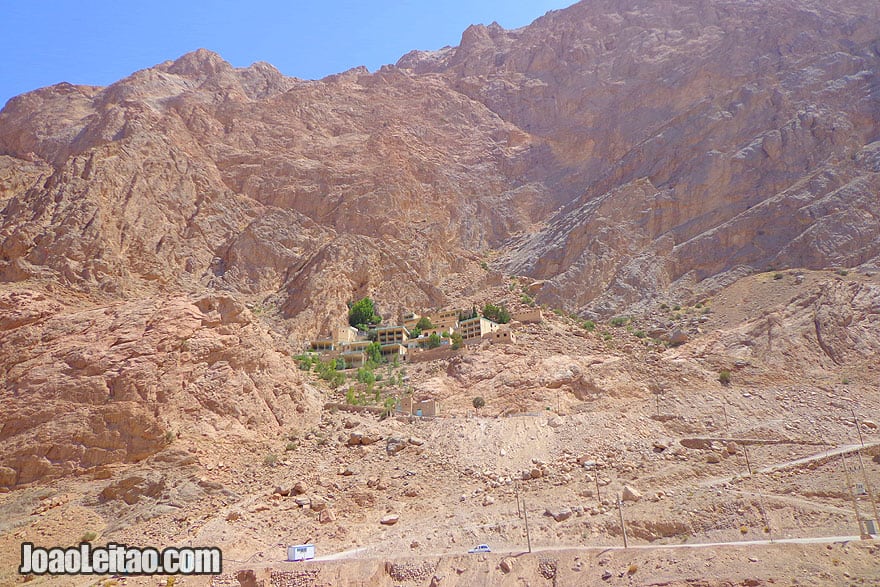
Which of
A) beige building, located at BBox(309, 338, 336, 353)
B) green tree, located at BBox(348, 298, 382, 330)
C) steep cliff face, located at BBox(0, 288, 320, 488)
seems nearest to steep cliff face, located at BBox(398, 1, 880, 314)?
green tree, located at BBox(348, 298, 382, 330)

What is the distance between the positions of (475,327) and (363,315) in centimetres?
1086

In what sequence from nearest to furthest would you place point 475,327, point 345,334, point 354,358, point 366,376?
point 366,376, point 354,358, point 475,327, point 345,334

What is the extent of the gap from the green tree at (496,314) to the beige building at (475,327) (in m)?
A: 0.86

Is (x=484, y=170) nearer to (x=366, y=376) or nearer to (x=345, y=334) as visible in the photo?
(x=345, y=334)

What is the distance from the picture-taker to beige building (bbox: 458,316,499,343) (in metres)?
49.7

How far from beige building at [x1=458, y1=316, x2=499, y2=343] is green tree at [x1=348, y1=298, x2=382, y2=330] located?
27.8 feet

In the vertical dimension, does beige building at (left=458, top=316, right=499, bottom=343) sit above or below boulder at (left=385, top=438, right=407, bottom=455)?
above

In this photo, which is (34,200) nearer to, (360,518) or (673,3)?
(360,518)

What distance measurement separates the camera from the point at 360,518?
2772 centimetres

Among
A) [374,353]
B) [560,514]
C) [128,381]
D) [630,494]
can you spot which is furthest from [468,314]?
[560,514]

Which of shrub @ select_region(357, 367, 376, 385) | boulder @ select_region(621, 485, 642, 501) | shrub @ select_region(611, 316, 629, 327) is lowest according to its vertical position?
boulder @ select_region(621, 485, 642, 501)

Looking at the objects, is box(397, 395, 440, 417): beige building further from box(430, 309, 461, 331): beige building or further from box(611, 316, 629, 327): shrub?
box(611, 316, 629, 327): shrub

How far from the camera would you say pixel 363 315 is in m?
57.5

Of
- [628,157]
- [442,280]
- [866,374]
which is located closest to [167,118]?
[442,280]
